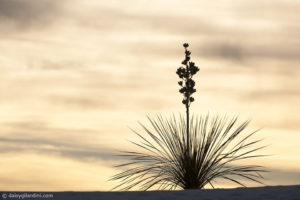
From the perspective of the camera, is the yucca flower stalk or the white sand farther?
the yucca flower stalk

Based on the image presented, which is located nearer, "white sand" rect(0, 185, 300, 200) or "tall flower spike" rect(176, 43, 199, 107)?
"white sand" rect(0, 185, 300, 200)

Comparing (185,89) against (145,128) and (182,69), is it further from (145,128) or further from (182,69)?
(145,128)

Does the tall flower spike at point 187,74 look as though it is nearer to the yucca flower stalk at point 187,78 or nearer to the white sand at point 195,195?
the yucca flower stalk at point 187,78

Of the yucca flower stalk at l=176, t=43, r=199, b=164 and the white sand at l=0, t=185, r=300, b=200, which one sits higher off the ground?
the yucca flower stalk at l=176, t=43, r=199, b=164

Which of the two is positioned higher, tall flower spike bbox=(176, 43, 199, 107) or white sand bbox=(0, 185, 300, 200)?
tall flower spike bbox=(176, 43, 199, 107)

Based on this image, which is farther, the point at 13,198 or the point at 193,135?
the point at 193,135

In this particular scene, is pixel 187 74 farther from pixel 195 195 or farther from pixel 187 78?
pixel 195 195

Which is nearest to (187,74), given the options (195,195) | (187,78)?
(187,78)

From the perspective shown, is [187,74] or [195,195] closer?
[195,195]

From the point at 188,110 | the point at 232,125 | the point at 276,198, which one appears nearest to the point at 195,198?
the point at 276,198

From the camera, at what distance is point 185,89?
1110cm

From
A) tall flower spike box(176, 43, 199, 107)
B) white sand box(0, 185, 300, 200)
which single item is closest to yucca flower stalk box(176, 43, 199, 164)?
tall flower spike box(176, 43, 199, 107)

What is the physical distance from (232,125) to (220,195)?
595cm

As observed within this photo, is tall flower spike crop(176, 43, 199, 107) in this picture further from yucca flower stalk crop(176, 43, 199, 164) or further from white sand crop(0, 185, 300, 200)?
white sand crop(0, 185, 300, 200)
